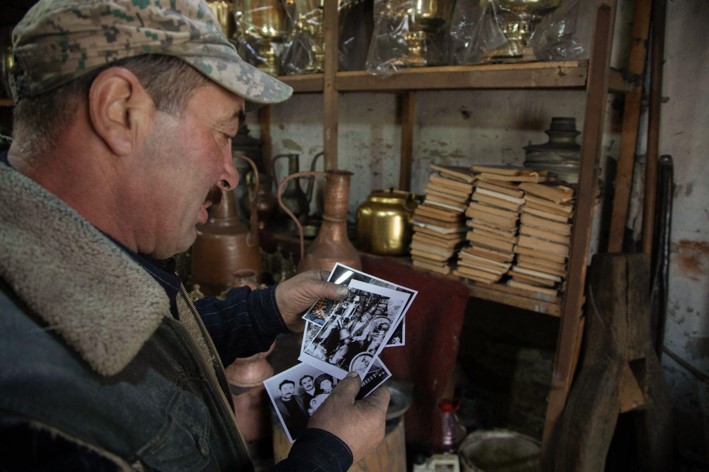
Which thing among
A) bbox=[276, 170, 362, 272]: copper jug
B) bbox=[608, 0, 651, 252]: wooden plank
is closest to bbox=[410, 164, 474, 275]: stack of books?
bbox=[276, 170, 362, 272]: copper jug

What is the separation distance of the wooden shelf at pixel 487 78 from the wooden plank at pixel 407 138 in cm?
56

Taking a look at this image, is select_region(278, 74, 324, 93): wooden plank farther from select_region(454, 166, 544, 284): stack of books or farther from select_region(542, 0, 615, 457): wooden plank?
select_region(542, 0, 615, 457): wooden plank

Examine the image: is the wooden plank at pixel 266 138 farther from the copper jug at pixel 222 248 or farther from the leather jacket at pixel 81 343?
the leather jacket at pixel 81 343

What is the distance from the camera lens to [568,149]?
5.67 ft

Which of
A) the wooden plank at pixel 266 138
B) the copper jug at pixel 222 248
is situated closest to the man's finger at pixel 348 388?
the copper jug at pixel 222 248

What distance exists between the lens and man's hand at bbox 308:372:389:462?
0.81 meters

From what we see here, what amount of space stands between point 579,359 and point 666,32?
49.6 inches

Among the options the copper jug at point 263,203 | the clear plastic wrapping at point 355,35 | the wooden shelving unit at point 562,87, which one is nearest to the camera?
the wooden shelving unit at point 562,87

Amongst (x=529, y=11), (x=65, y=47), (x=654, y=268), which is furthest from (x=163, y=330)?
(x=654, y=268)

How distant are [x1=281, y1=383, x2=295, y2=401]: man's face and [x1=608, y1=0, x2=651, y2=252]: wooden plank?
56.4 inches

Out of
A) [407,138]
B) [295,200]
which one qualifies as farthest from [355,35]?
[295,200]

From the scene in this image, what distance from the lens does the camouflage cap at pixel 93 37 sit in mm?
624

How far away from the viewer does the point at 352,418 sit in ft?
2.76

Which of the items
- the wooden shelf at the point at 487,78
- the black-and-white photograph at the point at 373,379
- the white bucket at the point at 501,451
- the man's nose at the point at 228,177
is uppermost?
the wooden shelf at the point at 487,78
